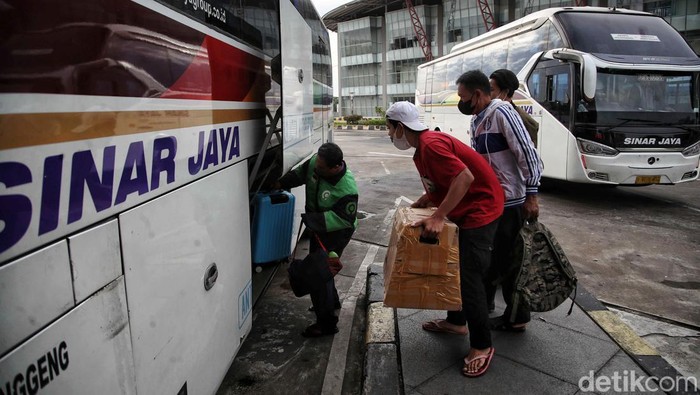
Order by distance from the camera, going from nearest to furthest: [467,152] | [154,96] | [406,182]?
[154,96], [467,152], [406,182]

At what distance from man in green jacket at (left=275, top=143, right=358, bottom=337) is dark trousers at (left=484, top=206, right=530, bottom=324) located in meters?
1.08

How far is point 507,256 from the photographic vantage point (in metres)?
3.11

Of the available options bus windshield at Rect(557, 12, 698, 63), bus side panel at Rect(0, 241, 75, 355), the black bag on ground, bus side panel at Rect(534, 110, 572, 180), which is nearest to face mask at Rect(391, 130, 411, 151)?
the black bag on ground

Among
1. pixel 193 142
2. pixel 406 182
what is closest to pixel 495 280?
pixel 193 142

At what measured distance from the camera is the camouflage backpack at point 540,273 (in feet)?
9.73

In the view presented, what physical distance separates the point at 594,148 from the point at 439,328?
6160mm

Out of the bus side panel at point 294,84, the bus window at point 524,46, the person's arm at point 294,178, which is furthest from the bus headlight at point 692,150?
the person's arm at point 294,178

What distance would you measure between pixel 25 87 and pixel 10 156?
0.57ft

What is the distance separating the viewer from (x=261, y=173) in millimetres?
3621

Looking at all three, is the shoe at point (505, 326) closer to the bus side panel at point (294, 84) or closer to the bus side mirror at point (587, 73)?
the bus side panel at point (294, 84)

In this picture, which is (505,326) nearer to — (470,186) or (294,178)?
(470,186)

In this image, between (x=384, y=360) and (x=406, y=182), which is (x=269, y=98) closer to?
(x=384, y=360)

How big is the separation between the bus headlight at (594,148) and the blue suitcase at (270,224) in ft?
21.3

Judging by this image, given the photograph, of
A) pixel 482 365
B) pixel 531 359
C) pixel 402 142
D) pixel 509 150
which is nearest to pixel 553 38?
pixel 509 150
